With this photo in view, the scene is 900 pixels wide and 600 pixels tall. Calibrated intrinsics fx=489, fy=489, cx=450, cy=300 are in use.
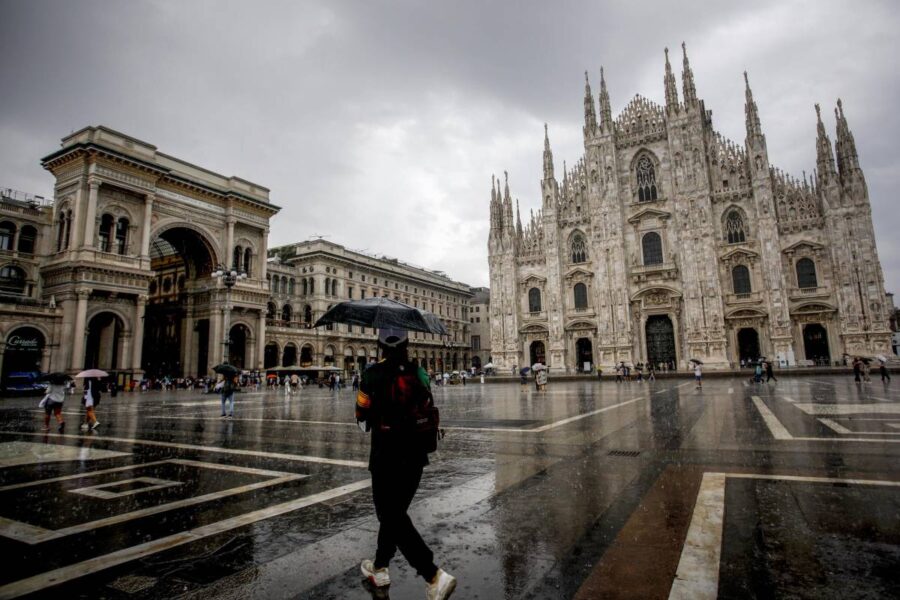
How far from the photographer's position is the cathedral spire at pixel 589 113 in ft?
139

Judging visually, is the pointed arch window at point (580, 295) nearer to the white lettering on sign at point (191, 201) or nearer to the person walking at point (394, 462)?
the white lettering on sign at point (191, 201)

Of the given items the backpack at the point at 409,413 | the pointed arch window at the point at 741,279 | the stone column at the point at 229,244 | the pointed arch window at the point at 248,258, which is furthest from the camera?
the pointed arch window at the point at 248,258

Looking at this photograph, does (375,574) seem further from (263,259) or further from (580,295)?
(263,259)

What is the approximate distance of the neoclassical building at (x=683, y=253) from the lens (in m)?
33.8

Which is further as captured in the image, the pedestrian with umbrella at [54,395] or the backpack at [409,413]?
the pedestrian with umbrella at [54,395]

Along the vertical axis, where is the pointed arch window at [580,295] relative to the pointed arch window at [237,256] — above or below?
below

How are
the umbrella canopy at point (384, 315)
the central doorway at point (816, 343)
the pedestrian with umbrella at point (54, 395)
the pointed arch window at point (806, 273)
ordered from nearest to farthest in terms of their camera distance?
the umbrella canopy at point (384, 315), the pedestrian with umbrella at point (54, 395), the central doorway at point (816, 343), the pointed arch window at point (806, 273)

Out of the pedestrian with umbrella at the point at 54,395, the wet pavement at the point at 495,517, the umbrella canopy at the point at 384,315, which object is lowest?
the wet pavement at the point at 495,517

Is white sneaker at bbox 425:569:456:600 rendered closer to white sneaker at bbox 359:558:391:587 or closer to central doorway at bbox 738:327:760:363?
white sneaker at bbox 359:558:391:587

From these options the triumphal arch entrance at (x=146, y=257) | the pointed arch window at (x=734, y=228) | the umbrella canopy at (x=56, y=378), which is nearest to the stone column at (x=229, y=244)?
the triumphal arch entrance at (x=146, y=257)

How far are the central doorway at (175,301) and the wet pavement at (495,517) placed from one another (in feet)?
120

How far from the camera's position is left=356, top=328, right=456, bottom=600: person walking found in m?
2.66

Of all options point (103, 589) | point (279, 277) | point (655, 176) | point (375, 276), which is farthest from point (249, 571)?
point (375, 276)

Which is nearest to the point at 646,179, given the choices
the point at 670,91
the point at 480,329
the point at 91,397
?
the point at 670,91
